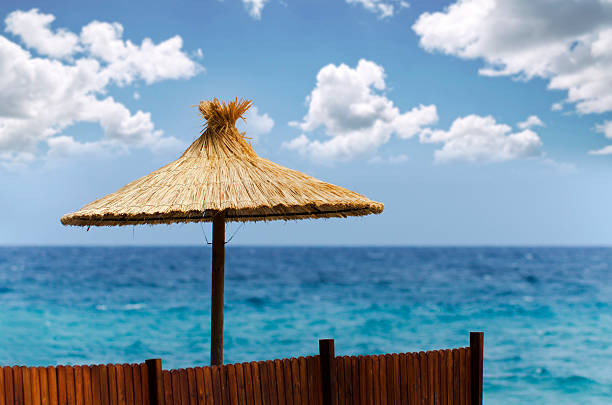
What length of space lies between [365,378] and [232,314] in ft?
71.7

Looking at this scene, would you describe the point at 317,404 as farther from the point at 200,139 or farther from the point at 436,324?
the point at 436,324

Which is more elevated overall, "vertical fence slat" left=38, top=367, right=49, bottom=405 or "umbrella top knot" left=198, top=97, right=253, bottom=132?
"umbrella top knot" left=198, top=97, right=253, bottom=132

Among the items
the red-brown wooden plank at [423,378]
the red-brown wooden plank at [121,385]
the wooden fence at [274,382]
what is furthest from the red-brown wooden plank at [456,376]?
the red-brown wooden plank at [121,385]

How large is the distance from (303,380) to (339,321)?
1992cm

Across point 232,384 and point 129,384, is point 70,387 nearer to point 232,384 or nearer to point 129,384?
point 129,384

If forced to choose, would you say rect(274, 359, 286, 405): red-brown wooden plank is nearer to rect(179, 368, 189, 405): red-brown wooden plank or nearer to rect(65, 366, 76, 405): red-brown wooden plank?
rect(179, 368, 189, 405): red-brown wooden plank

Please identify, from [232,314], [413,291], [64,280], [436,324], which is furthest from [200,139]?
[64,280]

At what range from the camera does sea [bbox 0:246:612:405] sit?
16297 mm

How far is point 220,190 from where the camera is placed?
402 cm

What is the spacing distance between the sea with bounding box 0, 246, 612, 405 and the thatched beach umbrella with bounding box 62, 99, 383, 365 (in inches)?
416

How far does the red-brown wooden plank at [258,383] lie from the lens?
3795mm

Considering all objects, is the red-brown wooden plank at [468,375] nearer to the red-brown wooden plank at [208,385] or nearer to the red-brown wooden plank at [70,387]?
the red-brown wooden plank at [208,385]

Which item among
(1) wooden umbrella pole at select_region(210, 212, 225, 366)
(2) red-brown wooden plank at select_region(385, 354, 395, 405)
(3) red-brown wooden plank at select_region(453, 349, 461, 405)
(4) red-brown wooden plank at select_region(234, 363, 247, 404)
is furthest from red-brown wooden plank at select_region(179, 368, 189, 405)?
(3) red-brown wooden plank at select_region(453, 349, 461, 405)

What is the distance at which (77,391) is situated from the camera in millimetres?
3473
